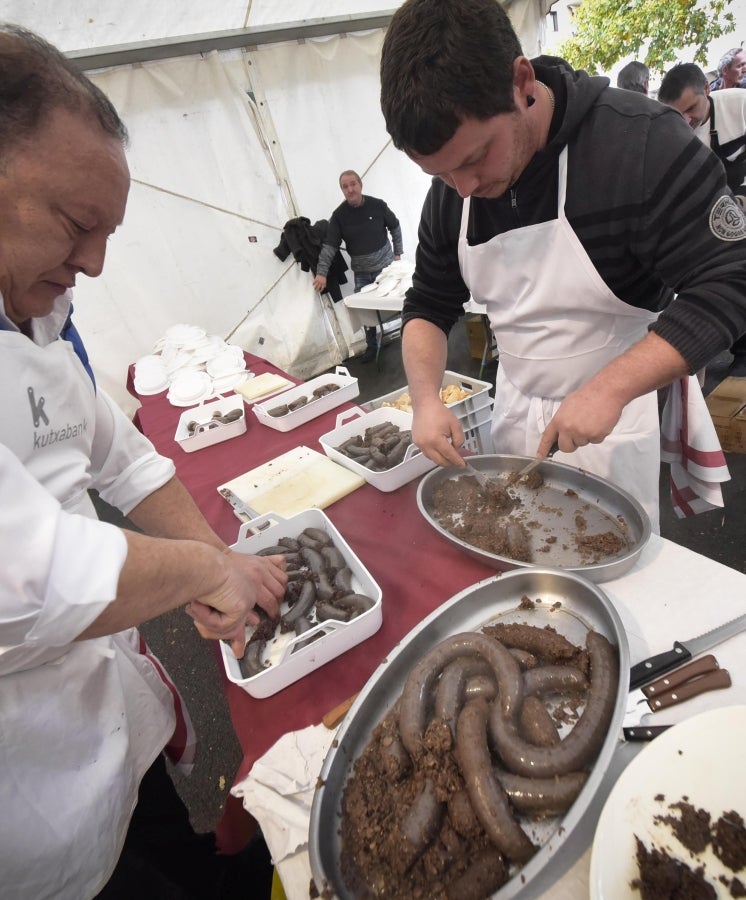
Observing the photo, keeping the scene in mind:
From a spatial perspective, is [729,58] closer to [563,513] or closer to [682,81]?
[682,81]

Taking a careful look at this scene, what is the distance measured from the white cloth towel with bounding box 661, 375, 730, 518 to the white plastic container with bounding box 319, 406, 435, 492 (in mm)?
1208

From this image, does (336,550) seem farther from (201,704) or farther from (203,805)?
(201,704)

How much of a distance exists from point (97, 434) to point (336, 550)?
0.97m

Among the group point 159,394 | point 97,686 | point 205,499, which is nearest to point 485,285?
point 205,499

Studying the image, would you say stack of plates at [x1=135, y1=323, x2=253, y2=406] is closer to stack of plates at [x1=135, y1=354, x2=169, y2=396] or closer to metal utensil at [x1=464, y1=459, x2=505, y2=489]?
stack of plates at [x1=135, y1=354, x2=169, y2=396]

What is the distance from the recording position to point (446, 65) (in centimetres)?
124

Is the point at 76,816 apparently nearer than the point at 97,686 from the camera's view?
Yes

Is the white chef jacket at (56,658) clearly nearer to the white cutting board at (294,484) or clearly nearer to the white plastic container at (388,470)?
the white cutting board at (294,484)

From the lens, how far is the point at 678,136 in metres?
1.48

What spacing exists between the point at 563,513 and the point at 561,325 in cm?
80

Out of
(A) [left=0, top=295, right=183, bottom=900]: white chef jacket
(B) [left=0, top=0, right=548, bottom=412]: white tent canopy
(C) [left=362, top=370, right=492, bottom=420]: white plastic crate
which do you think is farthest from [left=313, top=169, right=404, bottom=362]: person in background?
(A) [left=0, top=295, right=183, bottom=900]: white chef jacket

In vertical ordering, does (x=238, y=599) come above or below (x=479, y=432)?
above

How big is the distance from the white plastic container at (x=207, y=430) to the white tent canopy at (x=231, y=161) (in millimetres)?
4073

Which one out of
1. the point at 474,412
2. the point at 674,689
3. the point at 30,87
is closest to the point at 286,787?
the point at 674,689
